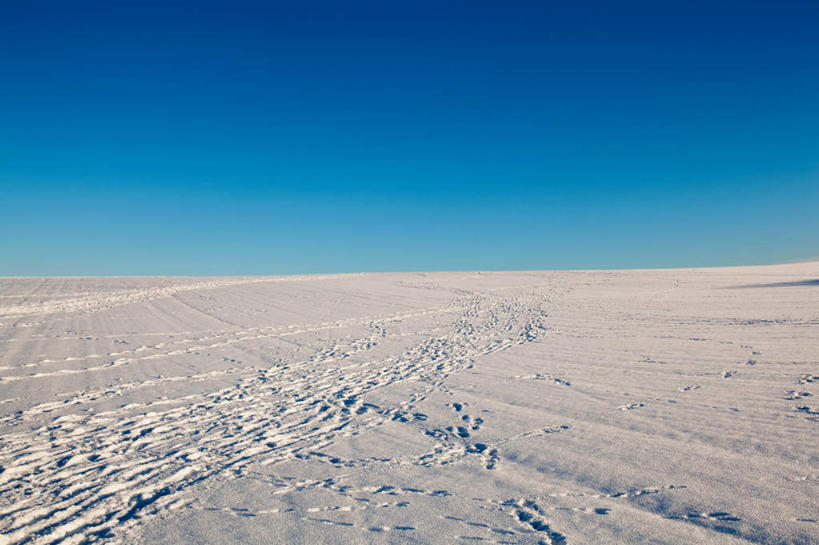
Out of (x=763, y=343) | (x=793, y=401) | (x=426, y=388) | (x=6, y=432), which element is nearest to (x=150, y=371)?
(x=6, y=432)

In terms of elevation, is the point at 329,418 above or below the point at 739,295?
below

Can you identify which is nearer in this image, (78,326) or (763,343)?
(763,343)

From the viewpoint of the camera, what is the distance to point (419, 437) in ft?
18.3

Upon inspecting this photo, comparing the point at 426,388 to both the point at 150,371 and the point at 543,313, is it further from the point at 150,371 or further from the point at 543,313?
the point at 543,313

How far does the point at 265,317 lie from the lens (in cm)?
1681

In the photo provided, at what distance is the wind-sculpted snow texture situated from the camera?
12.1ft

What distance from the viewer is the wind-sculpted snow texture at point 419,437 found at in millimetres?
3682

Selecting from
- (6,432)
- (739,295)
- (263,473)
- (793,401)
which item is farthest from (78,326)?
(739,295)

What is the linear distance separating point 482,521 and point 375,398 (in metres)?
3.76

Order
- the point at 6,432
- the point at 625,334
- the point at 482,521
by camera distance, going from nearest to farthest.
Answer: the point at 482,521 → the point at 6,432 → the point at 625,334

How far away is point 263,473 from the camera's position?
4641 millimetres

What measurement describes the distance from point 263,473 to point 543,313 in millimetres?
13640

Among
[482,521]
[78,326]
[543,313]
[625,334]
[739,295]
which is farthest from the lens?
[739,295]

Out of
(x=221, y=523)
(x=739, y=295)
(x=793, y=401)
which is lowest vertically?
(x=221, y=523)
